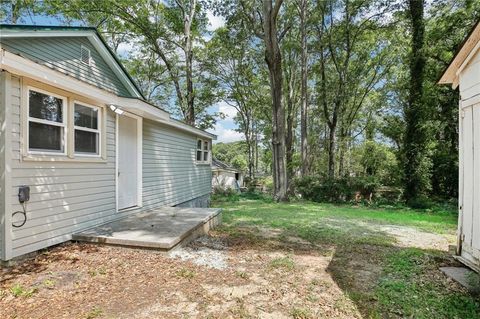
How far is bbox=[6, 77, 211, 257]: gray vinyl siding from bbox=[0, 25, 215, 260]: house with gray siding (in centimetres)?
1

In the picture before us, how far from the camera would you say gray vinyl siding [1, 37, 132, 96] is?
15.3ft

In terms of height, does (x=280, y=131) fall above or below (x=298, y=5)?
below

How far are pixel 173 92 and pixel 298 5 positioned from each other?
1379 centimetres

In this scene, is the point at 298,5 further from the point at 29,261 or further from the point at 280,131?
the point at 29,261

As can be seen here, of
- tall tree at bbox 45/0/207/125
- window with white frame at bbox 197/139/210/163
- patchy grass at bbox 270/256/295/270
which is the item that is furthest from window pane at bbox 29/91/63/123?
tall tree at bbox 45/0/207/125

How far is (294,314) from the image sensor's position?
9.30 feet

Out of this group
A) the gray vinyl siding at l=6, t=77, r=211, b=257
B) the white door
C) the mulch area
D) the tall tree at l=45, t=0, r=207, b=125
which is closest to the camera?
the mulch area

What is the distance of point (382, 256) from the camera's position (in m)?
4.81

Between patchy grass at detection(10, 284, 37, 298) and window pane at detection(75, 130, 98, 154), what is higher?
window pane at detection(75, 130, 98, 154)

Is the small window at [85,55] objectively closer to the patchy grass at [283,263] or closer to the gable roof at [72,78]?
the gable roof at [72,78]

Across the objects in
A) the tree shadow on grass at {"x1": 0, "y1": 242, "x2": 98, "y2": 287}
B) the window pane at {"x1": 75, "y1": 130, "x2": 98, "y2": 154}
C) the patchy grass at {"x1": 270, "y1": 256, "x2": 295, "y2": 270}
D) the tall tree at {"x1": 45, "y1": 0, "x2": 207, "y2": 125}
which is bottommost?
the patchy grass at {"x1": 270, "y1": 256, "x2": 295, "y2": 270}

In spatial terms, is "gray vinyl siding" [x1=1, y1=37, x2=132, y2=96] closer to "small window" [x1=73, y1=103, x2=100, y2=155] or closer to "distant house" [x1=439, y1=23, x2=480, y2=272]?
"small window" [x1=73, y1=103, x2=100, y2=155]

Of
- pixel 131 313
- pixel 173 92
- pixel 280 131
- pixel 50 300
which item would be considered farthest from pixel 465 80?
pixel 173 92

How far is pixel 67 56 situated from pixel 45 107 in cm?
A: 171
